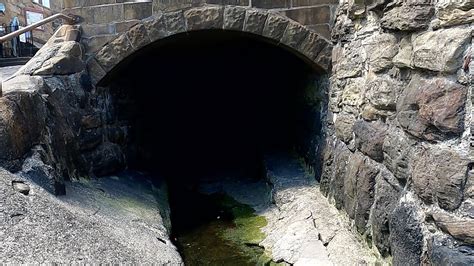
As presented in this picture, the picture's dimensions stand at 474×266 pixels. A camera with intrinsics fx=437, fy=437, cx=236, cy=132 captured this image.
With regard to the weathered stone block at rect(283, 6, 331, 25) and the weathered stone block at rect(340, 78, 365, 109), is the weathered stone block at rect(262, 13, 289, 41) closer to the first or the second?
the weathered stone block at rect(283, 6, 331, 25)

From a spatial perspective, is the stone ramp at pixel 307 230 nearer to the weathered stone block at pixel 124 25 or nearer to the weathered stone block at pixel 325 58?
the weathered stone block at pixel 325 58

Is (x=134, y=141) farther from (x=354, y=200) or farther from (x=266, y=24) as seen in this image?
(x=354, y=200)

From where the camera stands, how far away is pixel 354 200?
312 centimetres

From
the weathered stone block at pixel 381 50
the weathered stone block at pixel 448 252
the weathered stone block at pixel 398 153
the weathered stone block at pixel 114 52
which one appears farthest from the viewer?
the weathered stone block at pixel 114 52

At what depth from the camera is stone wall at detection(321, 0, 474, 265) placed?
173 cm

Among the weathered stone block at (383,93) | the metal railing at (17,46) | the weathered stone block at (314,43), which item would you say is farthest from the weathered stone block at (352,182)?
the metal railing at (17,46)

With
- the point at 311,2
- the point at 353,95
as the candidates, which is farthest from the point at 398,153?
the point at 311,2

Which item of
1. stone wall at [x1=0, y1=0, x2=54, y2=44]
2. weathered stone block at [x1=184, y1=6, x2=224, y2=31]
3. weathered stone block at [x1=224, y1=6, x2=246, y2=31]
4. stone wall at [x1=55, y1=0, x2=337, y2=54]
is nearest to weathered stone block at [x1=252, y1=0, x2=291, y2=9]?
stone wall at [x1=55, y1=0, x2=337, y2=54]

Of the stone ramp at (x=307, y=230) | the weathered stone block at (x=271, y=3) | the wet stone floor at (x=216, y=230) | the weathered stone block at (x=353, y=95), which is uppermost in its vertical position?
the weathered stone block at (x=271, y=3)

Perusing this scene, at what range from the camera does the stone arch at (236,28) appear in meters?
4.15

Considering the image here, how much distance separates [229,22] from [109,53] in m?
1.21

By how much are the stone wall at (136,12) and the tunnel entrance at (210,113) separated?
337 millimetres

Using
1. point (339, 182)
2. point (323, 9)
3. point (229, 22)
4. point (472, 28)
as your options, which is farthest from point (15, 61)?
point (472, 28)

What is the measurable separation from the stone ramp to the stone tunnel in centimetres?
2
